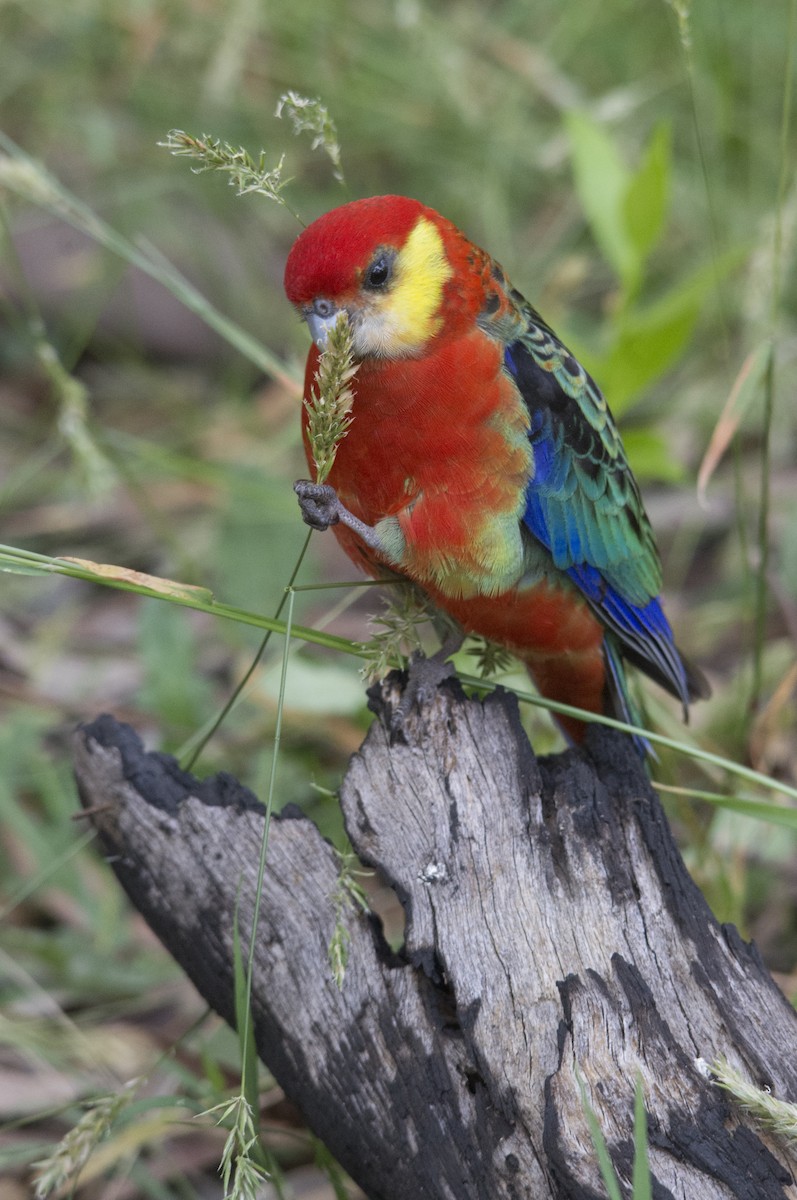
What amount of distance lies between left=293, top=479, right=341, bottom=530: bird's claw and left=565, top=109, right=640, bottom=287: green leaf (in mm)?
1734

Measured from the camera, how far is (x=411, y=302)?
8.25ft

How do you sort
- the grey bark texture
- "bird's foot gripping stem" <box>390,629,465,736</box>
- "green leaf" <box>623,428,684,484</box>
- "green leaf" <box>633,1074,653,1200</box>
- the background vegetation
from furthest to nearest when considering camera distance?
"green leaf" <box>623,428,684,484</box>
the background vegetation
"bird's foot gripping stem" <box>390,629,465,736</box>
the grey bark texture
"green leaf" <box>633,1074,653,1200</box>

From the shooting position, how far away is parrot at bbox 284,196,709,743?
2.46 meters

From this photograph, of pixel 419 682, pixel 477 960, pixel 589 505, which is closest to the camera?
pixel 477 960

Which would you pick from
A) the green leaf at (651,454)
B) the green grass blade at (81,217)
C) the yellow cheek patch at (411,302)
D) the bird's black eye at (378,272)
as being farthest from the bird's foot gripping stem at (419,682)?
the green leaf at (651,454)

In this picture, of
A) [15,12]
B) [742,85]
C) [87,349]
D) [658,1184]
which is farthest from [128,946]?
[742,85]

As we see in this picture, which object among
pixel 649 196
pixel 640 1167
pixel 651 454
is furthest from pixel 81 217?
pixel 640 1167

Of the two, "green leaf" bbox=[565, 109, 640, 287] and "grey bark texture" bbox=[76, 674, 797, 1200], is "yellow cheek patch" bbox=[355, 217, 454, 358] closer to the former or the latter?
"grey bark texture" bbox=[76, 674, 797, 1200]

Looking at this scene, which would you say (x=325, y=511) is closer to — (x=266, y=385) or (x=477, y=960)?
(x=477, y=960)

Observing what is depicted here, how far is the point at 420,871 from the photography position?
215cm

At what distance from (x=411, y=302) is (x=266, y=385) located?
11.5 feet

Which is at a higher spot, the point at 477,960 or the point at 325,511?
the point at 325,511

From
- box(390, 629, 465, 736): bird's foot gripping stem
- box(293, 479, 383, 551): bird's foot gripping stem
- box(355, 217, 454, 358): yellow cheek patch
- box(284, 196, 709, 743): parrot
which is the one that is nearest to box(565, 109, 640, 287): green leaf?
box(284, 196, 709, 743): parrot

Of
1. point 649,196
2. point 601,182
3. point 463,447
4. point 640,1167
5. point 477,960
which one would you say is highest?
point 601,182
